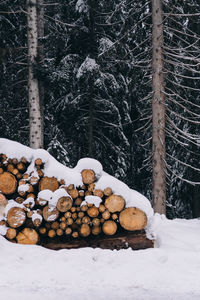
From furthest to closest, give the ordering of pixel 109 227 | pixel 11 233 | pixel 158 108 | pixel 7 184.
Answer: pixel 158 108 < pixel 7 184 < pixel 109 227 < pixel 11 233

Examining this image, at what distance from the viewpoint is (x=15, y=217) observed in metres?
5.24

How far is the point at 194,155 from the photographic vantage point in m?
12.8

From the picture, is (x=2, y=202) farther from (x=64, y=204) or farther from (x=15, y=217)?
(x=64, y=204)

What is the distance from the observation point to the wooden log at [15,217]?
17.1 ft

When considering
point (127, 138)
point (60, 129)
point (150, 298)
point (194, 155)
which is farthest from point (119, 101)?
point (150, 298)

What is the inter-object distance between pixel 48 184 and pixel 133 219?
63.5 inches

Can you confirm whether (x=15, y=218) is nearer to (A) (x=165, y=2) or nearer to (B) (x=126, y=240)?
(B) (x=126, y=240)

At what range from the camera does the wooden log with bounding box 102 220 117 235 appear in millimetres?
5309

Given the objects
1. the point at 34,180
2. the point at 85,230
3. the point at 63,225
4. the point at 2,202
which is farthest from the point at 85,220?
the point at 2,202

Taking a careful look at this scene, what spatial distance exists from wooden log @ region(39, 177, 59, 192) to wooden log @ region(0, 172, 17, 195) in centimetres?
48

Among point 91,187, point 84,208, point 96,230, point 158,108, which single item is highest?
point 158,108

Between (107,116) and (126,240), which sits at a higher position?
(107,116)

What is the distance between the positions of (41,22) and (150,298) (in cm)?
1082

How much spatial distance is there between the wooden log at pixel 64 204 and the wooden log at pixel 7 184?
882 mm
